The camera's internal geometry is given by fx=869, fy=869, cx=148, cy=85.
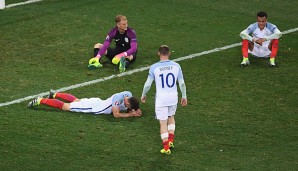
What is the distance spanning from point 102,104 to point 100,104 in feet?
0.15

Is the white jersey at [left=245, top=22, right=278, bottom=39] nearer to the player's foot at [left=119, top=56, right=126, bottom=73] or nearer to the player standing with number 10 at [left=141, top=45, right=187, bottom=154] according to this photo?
the player's foot at [left=119, top=56, right=126, bottom=73]

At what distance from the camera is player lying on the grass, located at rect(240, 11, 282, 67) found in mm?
18500

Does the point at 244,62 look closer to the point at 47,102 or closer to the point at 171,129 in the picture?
the point at 171,129

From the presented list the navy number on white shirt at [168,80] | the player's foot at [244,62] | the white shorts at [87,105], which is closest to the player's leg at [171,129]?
the navy number on white shirt at [168,80]

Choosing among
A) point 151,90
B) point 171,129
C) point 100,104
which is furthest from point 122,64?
point 171,129

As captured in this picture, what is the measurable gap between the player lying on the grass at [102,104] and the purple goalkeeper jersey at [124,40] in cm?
245

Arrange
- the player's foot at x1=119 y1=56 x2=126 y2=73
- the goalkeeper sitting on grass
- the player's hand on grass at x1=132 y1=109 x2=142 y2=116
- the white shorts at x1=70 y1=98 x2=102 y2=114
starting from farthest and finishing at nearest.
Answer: the goalkeeper sitting on grass → the player's foot at x1=119 y1=56 x2=126 y2=73 → the white shorts at x1=70 y1=98 x2=102 y2=114 → the player's hand on grass at x1=132 y1=109 x2=142 y2=116

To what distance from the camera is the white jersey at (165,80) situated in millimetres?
14219

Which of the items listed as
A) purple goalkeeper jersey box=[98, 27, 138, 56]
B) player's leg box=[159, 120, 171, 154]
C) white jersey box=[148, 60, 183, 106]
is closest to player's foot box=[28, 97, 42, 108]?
purple goalkeeper jersey box=[98, 27, 138, 56]

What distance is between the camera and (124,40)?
61.4 feet

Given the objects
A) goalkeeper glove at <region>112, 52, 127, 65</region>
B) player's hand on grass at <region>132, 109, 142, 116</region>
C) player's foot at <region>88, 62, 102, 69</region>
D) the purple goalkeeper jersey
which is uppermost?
the purple goalkeeper jersey

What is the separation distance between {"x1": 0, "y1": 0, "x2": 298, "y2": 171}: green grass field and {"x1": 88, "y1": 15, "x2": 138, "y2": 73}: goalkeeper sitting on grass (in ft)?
0.85

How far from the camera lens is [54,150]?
14.3 meters

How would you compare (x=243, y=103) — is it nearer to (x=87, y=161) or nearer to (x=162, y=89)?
(x=162, y=89)
